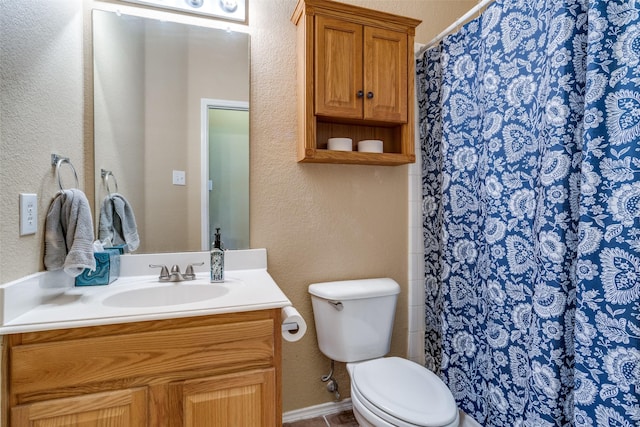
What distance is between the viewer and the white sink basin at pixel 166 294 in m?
1.22

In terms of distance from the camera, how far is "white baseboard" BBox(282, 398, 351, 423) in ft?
5.45

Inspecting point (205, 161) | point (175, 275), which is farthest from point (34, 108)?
point (175, 275)

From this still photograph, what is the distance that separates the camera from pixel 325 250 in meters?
1.71

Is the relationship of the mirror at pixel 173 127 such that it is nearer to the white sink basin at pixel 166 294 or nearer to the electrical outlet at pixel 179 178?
the electrical outlet at pixel 179 178

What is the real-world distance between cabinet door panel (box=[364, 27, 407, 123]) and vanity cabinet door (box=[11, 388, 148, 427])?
141 cm

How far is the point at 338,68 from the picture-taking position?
4.92 ft

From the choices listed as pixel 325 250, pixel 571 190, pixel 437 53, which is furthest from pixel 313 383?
pixel 437 53

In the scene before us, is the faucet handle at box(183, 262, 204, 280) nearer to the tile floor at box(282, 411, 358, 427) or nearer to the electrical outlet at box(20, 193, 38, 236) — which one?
the electrical outlet at box(20, 193, 38, 236)

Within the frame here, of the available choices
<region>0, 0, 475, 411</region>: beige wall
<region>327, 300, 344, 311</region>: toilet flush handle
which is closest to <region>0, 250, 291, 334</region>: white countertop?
<region>0, 0, 475, 411</region>: beige wall

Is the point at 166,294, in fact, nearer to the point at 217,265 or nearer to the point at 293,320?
the point at 217,265

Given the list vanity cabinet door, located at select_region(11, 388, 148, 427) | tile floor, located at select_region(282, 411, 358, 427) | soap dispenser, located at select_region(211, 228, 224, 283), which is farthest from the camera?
tile floor, located at select_region(282, 411, 358, 427)

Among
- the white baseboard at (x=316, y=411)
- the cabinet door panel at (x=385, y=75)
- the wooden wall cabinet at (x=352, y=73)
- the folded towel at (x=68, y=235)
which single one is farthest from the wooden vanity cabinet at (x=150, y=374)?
the cabinet door panel at (x=385, y=75)

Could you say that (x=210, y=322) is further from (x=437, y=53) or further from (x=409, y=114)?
(x=437, y=53)

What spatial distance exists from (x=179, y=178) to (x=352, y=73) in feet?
3.06
